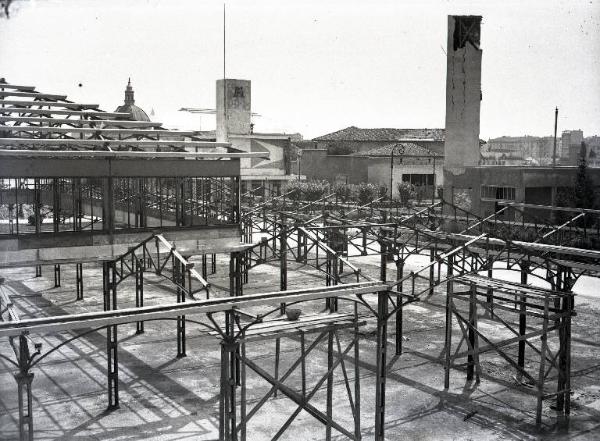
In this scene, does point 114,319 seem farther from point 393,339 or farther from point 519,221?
point 519,221

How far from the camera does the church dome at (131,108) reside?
277 feet

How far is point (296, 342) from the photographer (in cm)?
2200

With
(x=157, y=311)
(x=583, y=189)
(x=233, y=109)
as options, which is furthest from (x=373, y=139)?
(x=157, y=311)

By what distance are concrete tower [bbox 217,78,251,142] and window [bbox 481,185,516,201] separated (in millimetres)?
32012

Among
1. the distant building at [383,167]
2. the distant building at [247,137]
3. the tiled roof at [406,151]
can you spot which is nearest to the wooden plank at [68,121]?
the distant building at [383,167]

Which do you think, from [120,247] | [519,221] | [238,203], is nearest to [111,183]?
[120,247]

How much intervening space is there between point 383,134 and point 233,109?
23.9 meters

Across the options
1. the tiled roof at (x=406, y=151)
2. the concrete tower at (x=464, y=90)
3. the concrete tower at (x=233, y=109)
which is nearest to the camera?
the concrete tower at (x=464, y=90)

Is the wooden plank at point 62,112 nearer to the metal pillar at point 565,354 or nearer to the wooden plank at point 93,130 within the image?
the wooden plank at point 93,130

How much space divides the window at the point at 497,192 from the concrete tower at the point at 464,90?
2959 mm

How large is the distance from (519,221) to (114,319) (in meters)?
34.4

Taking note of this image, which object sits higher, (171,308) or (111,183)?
(111,183)

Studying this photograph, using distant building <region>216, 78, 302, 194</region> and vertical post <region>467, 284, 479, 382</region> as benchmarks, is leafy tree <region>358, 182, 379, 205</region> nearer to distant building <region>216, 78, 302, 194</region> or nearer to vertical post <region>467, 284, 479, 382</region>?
distant building <region>216, 78, 302, 194</region>

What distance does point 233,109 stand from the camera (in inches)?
2692
